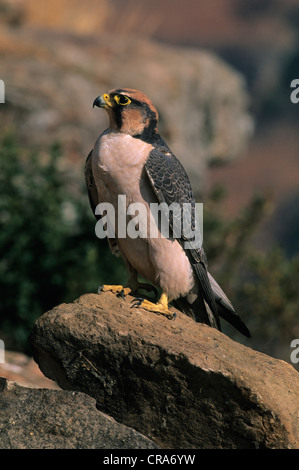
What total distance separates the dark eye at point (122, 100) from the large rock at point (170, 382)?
5.45 ft

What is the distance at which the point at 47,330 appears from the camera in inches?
165

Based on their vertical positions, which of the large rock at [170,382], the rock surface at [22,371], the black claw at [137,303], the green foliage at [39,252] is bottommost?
the rock surface at [22,371]

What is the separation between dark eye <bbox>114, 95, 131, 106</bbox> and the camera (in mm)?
4684

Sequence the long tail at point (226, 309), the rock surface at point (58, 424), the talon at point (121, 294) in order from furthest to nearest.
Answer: the long tail at point (226, 309) → the talon at point (121, 294) → the rock surface at point (58, 424)

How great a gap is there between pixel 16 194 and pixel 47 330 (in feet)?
14.7

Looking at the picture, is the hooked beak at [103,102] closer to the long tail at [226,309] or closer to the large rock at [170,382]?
the large rock at [170,382]

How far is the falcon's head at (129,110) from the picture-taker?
4.68 m

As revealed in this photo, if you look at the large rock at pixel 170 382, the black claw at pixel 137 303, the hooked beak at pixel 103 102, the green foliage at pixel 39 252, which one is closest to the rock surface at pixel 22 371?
the green foliage at pixel 39 252

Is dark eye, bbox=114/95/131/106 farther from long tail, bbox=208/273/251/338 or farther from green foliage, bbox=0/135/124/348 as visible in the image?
green foliage, bbox=0/135/124/348

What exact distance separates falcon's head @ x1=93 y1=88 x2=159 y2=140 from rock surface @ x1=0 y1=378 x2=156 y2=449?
6.91ft

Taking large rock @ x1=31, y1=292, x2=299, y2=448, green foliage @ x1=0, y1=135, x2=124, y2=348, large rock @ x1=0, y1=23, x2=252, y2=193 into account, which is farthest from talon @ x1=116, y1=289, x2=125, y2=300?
large rock @ x1=0, y1=23, x2=252, y2=193

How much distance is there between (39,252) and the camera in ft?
26.2
